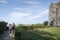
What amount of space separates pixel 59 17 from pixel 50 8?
3933 mm

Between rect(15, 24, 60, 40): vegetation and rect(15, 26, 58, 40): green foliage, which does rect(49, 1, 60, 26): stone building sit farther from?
rect(15, 26, 58, 40): green foliage

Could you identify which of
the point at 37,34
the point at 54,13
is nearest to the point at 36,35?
the point at 37,34

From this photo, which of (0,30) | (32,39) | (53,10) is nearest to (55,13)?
(53,10)

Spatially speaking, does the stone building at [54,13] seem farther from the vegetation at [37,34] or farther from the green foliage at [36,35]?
the green foliage at [36,35]

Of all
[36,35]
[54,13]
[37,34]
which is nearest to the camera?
[36,35]

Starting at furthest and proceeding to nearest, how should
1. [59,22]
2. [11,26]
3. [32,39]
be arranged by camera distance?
[59,22] → [11,26] → [32,39]

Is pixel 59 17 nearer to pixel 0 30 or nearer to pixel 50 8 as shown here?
pixel 50 8

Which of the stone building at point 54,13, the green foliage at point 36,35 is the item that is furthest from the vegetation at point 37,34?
the stone building at point 54,13

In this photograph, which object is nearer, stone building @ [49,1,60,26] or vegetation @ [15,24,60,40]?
vegetation @ [15,24,60,40]

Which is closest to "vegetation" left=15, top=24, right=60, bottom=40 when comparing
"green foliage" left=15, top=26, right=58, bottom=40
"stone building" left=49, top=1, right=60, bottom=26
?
"green foliage" left=15, top=26, right=58, bottom=40

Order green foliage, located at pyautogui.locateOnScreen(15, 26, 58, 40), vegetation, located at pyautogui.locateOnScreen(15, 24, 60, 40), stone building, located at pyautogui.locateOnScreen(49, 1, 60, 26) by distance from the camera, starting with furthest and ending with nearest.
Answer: stone building, located at pyautogui.locateOnScreen(49, 1, 60, 26), vegetation, located at pyautogui.locateOnScreen(15, 24, 60, 40), green foliage, located at pyautogui.locateOnScreen(15, 26, 58, 40)

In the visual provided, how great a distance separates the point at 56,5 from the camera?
5328 centimetres

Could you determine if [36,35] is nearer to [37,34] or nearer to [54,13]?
[37,34]

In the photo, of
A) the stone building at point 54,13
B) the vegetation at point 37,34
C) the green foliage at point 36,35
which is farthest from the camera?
the stone building at point 54,13
